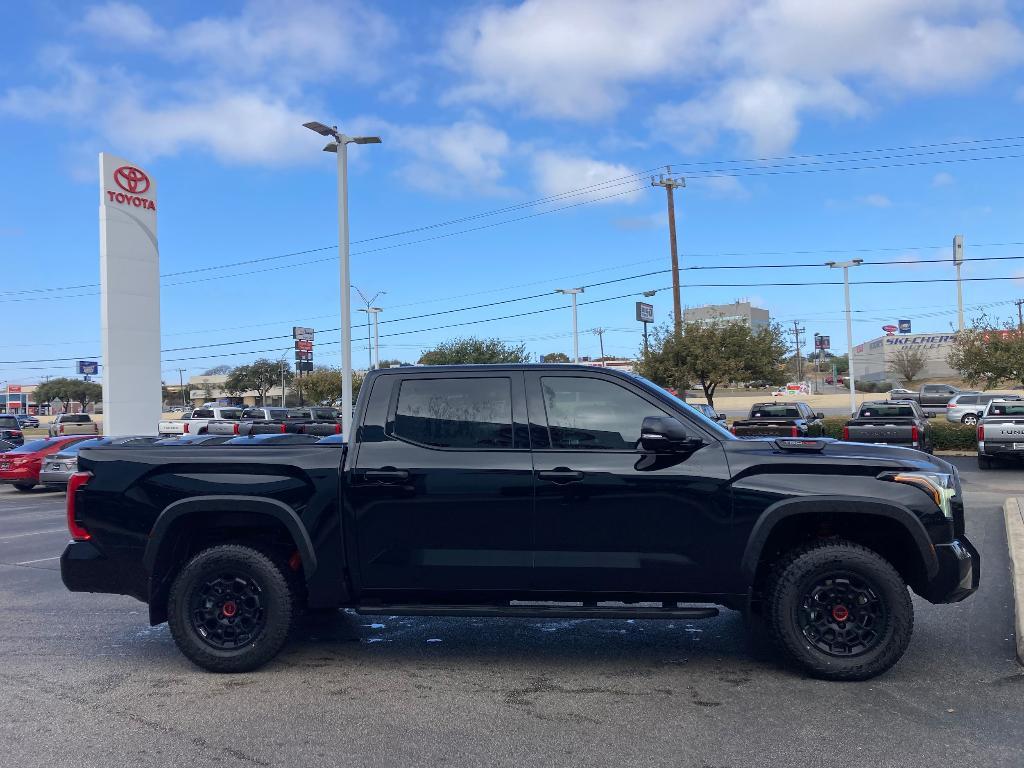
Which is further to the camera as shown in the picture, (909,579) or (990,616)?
(990,616)

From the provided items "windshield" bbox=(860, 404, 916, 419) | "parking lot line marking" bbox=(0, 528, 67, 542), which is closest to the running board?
"parking lot line marking" bbox=(0, 528, 67, 542)

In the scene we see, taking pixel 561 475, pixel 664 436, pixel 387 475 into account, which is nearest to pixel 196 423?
pixel 387 475

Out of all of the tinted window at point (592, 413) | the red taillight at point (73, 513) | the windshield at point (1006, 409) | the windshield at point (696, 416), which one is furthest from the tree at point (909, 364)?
the red taillight at point (73, 513)

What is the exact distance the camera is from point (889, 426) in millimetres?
18891

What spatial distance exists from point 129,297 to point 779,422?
20175 mm

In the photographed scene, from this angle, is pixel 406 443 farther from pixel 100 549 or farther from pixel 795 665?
pixel 795 665

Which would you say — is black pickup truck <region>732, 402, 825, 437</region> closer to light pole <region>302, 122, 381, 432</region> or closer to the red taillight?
light pole <region>302, 122, 381, 432</region>

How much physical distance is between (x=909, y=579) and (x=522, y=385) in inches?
107

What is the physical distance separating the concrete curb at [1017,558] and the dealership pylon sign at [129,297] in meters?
24.1

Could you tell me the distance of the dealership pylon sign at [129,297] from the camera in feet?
87.9

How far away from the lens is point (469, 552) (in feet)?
17.5

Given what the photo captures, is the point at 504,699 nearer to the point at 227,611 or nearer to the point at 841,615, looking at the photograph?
the point at 227,611

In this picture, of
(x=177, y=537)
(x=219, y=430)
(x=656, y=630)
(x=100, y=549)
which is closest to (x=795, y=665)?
(x=656, y=630)

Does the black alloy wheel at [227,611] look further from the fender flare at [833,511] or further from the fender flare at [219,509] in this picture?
the fender flare at [833,511]
